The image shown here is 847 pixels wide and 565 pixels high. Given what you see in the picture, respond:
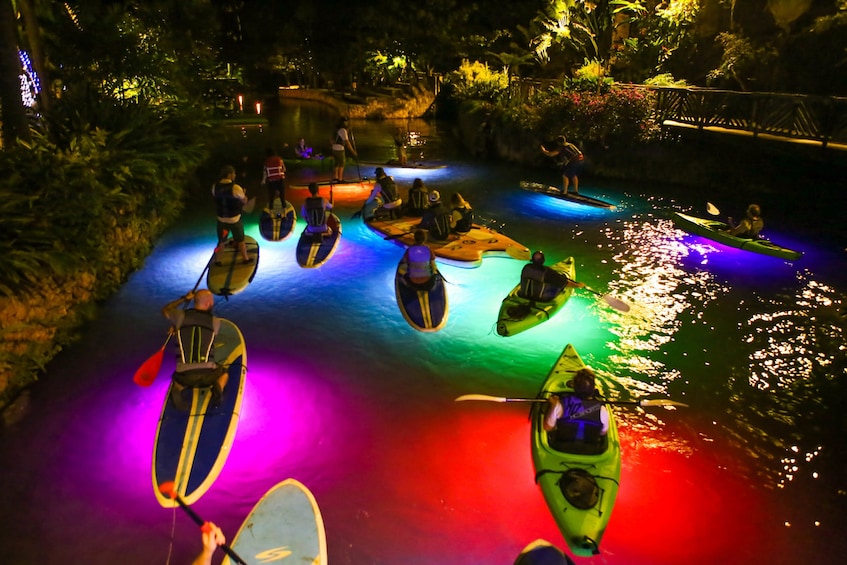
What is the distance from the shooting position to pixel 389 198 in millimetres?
14289

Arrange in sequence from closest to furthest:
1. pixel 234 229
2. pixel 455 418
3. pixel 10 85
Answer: pixel 455 418
pixel 10 85
pixel 234 229

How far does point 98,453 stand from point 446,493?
4406 millimetres

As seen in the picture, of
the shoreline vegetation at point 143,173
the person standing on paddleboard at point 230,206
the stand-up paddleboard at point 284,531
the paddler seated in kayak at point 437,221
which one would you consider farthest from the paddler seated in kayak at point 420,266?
the shoreline vegetation at point 143,173

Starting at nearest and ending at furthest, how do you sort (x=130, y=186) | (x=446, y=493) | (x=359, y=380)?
(x=446, y=493)
(x=359, y=380)
(x=130, y=186)

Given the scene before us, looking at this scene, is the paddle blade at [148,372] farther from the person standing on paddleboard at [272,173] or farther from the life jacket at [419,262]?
the person standing on paddleboard at [272,173]

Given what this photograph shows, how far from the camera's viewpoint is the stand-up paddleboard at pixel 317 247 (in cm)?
1190

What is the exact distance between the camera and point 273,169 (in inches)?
551

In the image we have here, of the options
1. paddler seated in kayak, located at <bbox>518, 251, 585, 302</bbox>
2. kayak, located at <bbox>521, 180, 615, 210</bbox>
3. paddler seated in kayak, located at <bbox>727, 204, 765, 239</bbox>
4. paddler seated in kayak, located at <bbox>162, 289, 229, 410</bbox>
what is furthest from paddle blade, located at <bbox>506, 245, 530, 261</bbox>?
paddler seated in kayak, located at <bbox>162, 289, 229, 410</bbox>

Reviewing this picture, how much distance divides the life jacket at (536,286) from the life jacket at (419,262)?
1746mm

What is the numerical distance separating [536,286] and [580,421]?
12.6 ft

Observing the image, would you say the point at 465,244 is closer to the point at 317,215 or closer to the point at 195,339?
the point at 317,215

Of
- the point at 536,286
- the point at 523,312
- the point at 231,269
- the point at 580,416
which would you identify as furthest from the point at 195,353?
the point at 536,286

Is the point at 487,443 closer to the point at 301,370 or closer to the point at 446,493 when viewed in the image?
the point at 446,493

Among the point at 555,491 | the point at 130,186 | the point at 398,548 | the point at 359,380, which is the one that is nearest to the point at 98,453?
the point at 359,380
